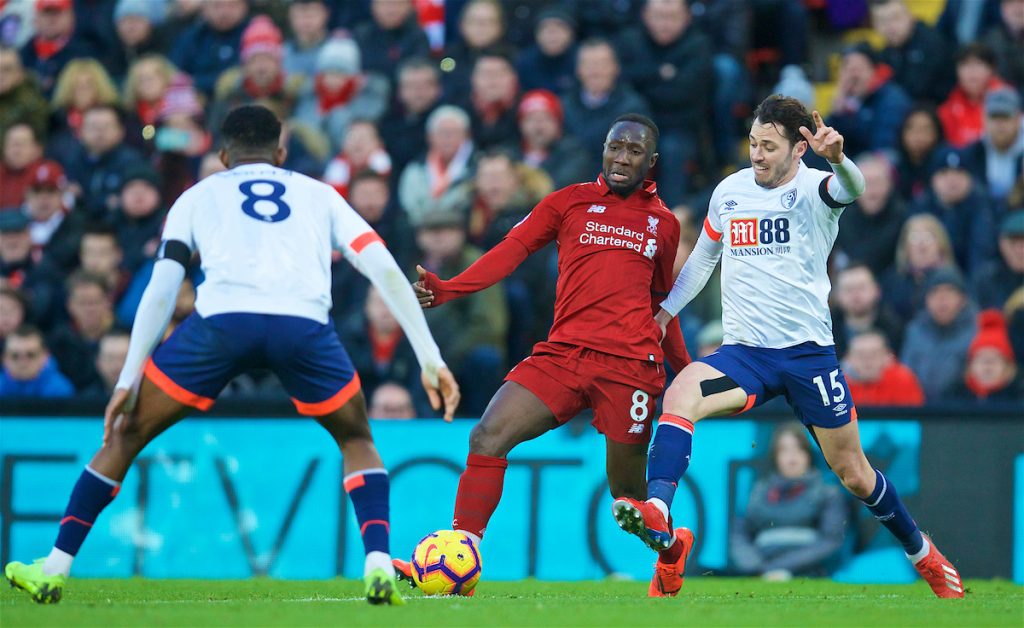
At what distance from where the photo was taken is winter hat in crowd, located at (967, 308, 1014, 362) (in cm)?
1167

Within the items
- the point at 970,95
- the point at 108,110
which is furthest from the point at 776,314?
A: the point at 108,110

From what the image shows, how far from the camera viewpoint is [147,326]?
720 cm

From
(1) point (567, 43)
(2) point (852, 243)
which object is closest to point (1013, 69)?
(2) point (852, 243)

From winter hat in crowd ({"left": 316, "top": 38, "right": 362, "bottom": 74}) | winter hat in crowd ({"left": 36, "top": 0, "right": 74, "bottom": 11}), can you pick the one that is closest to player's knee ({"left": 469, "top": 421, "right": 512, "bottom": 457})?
winter hat in crowd ({"left": 316, "top": 38, "right": 362, "bottom": 74})

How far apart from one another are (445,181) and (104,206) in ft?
10.4

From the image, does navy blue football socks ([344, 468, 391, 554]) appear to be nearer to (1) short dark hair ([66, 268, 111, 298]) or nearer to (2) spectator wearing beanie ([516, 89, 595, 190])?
(2) spectator wearing beanie ([516, 89, 595, 190])

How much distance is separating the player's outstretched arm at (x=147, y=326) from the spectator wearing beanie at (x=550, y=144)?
616cm

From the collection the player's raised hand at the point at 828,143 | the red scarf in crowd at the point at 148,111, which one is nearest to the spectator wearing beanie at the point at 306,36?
the red scarf in crowd at the point at 148,111

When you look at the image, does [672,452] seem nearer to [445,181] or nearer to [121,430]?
[121,430]

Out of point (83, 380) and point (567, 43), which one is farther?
point (567, 43)

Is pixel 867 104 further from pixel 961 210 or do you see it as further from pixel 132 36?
pixel 132 36

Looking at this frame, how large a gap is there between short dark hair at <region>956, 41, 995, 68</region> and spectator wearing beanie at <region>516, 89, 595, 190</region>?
347cm

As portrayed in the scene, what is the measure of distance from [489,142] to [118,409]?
A: 7.27 m

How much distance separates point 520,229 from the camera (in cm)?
866
